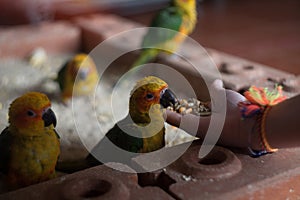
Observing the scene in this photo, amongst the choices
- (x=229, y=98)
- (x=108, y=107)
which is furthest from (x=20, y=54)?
(x=229, y=98)

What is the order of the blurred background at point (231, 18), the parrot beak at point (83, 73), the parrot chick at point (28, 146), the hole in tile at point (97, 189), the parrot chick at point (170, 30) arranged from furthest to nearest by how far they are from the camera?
the blurred background at point (231, 18), the parrot chick at point (170, 30), the parrot beak at point (83, 73), the parrot chick at point (28, 146), the hole in tile at point (97, 189)

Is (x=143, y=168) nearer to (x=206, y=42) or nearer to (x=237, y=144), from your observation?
(x=237, y=144)

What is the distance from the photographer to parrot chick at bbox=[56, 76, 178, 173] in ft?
3.04

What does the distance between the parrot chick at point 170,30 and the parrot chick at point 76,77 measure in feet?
0.56

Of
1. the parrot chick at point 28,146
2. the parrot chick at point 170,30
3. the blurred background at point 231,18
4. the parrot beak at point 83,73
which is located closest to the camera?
the parrot chick at point 28,146

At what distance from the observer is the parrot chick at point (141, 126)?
3.04 ft

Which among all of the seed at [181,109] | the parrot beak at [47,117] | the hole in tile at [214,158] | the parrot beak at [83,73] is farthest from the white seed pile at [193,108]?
the parrot beak at [83,73]

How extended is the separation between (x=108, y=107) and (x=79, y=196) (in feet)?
2.47

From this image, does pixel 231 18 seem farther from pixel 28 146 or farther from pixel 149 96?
pixel 28 146

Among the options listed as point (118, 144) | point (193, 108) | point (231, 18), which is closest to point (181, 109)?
point (193, 108)

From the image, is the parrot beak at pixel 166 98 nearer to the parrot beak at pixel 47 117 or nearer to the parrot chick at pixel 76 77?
the parrot beak at pixel 47 117

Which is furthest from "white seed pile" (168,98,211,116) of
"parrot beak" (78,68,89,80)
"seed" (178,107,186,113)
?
"parrot beak" (78,68,89,80)

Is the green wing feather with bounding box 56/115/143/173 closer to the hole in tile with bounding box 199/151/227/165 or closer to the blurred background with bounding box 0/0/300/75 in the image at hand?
the hole in tile with bounding box 199/151/227/165

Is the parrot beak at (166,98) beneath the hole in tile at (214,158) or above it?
above
